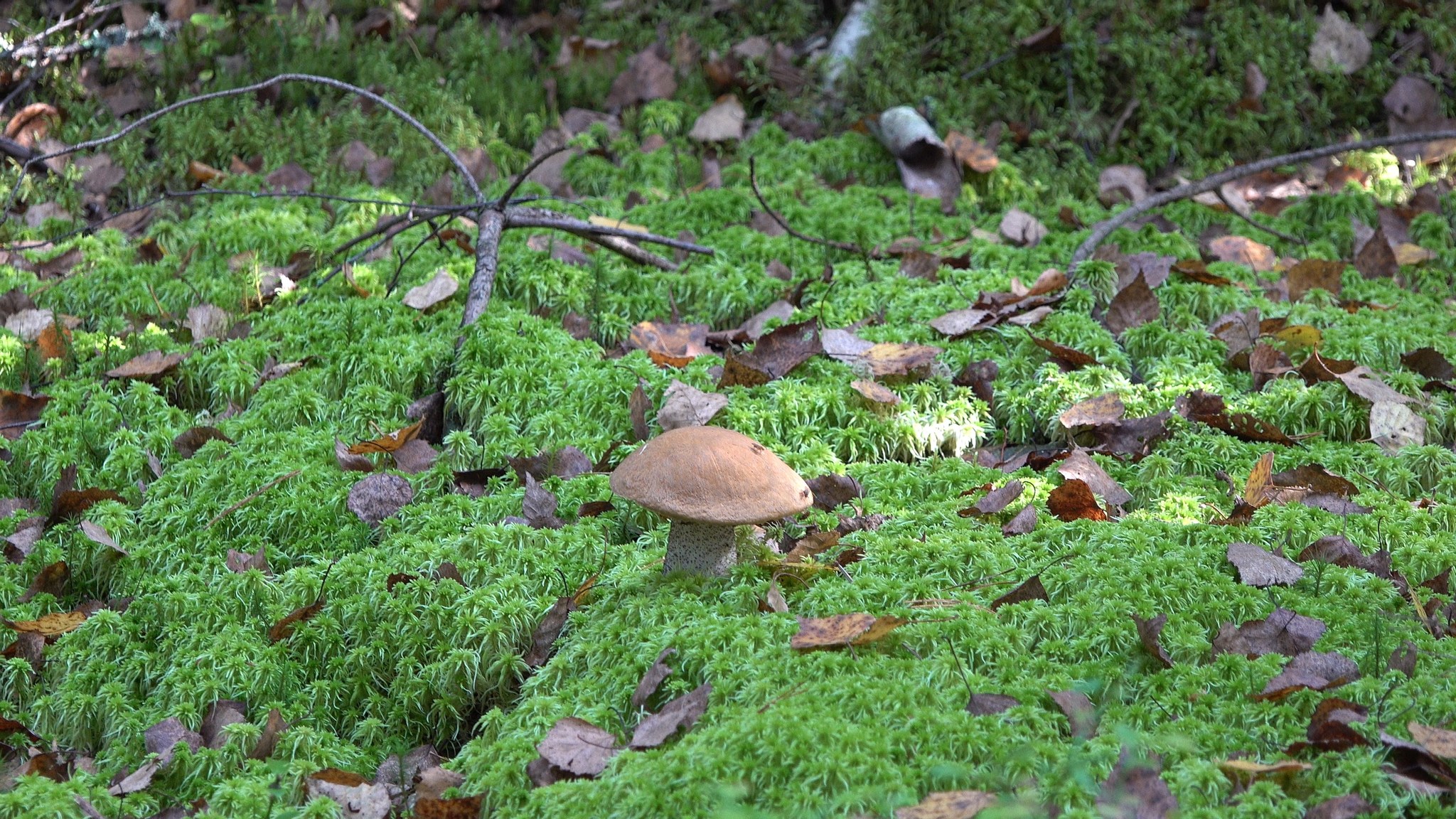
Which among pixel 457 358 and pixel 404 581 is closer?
pixel 404 581

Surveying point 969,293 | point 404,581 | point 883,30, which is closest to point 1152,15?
point 883,30

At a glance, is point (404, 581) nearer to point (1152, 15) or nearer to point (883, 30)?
point (883, 30)

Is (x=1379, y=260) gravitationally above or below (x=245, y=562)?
below

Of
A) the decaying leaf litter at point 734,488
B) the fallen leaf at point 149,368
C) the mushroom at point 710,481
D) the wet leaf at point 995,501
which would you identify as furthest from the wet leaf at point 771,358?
the fallen leaf at point 149,368

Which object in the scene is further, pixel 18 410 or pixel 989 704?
pixel 18 410

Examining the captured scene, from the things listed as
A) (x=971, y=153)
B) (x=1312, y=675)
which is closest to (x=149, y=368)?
(x=971, y=153)

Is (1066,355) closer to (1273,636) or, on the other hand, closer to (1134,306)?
(1134,306)

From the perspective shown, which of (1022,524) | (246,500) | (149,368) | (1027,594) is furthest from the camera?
(149,368)

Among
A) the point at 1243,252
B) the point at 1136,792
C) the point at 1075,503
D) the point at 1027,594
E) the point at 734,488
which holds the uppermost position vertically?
the point at 734,488
